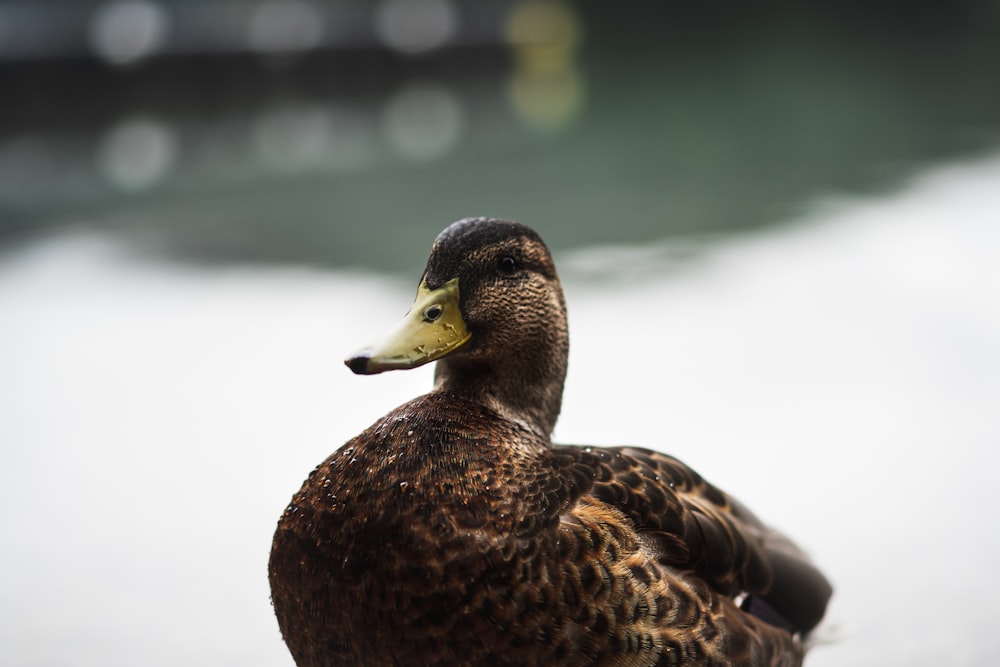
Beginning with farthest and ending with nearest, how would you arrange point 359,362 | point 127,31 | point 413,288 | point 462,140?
1. point 127,31
2. point 462,140
3. point 413,288
4. point 359,362

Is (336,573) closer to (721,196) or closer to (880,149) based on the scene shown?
(721,196)

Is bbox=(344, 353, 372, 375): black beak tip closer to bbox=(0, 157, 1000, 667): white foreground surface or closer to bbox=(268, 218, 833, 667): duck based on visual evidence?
bbox=(268, 218, 833, 667): duck

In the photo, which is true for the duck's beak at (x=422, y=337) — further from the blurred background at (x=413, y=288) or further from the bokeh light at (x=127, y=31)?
the bokeh light at (x=127, y=31)

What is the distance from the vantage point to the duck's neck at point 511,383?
1.24m

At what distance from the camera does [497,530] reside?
109cm

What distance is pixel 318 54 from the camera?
679 cm

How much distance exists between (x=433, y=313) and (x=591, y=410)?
1268 mm

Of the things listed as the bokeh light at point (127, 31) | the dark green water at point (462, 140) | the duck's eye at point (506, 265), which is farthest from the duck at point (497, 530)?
the bokeh light at point (127, 31)

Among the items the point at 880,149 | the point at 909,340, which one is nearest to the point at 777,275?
Result: the point at 909,340

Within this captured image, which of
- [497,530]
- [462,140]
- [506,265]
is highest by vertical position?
[462,140]

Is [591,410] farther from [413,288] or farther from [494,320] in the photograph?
[494,320]

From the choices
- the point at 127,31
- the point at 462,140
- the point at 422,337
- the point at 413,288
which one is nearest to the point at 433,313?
the point at 422,337

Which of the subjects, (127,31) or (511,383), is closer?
(511,383)

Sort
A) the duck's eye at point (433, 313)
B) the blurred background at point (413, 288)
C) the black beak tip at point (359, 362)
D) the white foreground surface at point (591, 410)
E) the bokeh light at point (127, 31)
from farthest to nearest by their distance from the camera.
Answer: the bokeh light at point (127, 31), the blurred background at point (413, 288), the white foreground surface at point (591, 410), the duck's eye at point (433, 313), the black beak tip at point (359, 362)
